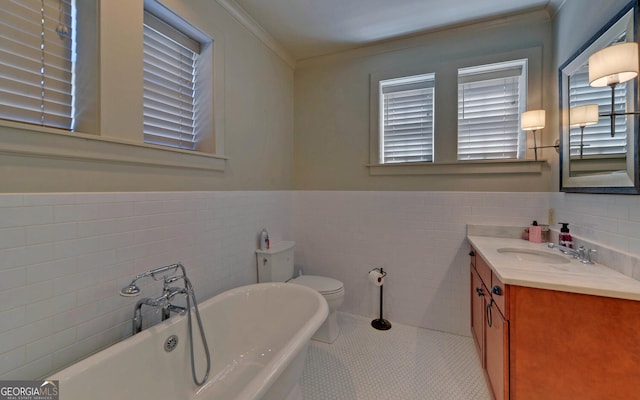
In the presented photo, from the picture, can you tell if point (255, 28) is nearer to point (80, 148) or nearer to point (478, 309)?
point (80, 148)

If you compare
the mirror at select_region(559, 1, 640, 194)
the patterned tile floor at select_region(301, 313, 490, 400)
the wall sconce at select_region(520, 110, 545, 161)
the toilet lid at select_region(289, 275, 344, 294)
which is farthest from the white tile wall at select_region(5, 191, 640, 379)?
the wall sconce at select_region(520, 110, 545, 161)

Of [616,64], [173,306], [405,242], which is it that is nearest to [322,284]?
[405,242]

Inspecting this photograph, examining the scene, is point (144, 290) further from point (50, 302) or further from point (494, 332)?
point (494, 332)

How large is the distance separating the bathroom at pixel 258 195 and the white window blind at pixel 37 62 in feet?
0.43

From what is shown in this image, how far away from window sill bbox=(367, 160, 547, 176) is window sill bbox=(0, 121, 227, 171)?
1641 millimetres

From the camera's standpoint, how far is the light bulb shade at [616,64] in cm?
112

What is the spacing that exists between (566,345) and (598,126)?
3.80 ft

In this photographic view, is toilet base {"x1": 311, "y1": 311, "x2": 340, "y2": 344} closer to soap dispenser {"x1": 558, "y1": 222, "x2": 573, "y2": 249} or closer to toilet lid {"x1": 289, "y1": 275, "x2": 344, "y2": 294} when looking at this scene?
toilet lid {"x1": 289, "y1": 275, "x2": 344, "y2": 294}

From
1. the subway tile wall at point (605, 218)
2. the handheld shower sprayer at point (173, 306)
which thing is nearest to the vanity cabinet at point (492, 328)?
the subway tile wall at point (605, 218)

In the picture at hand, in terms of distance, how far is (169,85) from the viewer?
5.37ft

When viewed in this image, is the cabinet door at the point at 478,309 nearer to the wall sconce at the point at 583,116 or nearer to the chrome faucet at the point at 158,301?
the wall sconce at the point at 583,116

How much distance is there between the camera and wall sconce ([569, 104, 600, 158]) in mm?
1406

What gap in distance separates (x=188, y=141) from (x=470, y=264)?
238cm

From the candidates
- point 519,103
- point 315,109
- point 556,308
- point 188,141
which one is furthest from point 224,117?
point 519,103
